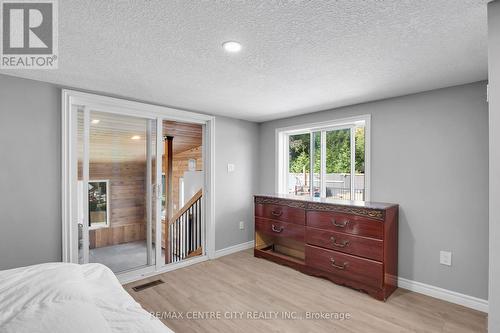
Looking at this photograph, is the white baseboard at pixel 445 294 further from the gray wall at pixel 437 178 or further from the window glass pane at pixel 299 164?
the window glass pane at pixel 299 164

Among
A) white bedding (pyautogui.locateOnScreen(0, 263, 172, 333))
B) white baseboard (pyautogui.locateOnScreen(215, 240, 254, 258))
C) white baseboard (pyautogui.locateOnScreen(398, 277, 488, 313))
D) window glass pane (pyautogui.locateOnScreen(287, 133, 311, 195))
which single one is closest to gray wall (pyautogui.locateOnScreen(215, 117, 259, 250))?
white baseboard (pyautogui.locateOnScreen(215, 240, 254, 258))

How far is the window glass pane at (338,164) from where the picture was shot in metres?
3.56

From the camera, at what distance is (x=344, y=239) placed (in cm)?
292

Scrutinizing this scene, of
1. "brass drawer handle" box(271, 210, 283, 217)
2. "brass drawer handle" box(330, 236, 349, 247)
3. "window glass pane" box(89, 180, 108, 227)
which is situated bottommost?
"brass drawer handle" box(330, 236, 349, 247)

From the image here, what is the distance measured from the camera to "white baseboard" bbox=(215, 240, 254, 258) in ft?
13.1

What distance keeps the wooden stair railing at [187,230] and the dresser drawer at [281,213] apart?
96cm

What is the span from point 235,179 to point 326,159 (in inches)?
59.0

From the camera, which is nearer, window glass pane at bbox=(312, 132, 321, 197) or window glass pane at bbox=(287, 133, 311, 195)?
window glass pane at bbox=(312, 132, 321, 197)

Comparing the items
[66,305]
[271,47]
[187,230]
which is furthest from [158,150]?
[66,305]

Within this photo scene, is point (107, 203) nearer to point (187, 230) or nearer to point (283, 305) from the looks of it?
point (187, 230)

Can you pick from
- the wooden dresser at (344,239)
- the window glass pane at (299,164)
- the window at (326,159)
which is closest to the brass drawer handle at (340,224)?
the wooden dresser at (344,239)

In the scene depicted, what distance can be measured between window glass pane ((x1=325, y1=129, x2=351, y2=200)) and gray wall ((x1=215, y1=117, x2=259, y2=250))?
4.44 feet

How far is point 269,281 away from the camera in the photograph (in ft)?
10.1

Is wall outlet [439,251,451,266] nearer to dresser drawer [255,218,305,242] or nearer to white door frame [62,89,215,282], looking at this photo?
dresser drawer [255,218,305,242]
